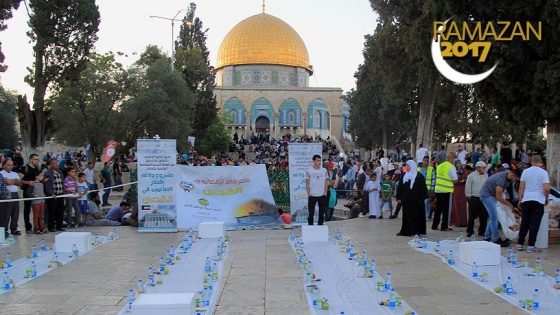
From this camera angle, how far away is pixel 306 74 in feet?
232

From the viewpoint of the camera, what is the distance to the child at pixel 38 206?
11539mm

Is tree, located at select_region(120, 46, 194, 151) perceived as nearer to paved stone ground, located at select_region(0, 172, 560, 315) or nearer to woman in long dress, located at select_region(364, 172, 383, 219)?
woman in long dress, located at select_region(364, 172, 383, 219)

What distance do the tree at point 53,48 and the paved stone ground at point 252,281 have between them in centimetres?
1997

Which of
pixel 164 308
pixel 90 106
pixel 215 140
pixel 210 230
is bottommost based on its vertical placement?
pixel 210 230

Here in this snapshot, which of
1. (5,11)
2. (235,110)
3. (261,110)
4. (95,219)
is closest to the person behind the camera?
(95,219)

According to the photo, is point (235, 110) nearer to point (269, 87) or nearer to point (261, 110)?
point (261, 110)

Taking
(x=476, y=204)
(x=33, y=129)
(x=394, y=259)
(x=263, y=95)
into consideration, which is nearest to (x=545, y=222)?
(x=476, y=204)

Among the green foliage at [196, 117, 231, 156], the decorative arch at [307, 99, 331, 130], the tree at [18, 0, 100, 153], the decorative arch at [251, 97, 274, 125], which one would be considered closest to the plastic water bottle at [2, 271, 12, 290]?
the tree at [18, 0, 100, 153]

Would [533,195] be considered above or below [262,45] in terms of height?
below

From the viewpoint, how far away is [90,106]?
2866 centimetres

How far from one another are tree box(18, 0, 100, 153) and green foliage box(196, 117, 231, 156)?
68.3 feet

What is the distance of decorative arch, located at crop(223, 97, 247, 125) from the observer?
65625 millimetres

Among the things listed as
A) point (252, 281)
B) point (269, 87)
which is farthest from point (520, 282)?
point (269, 87)

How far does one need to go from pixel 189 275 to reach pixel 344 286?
2.03 meters
